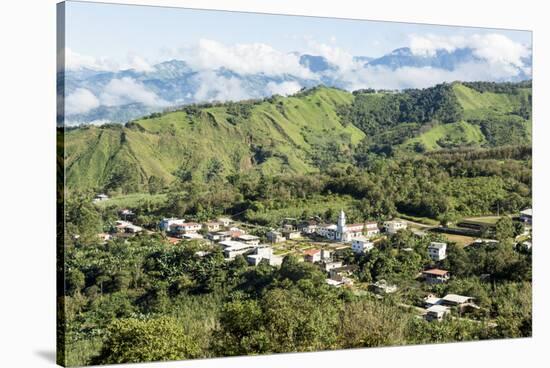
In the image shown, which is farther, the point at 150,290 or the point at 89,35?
the point at 150,290

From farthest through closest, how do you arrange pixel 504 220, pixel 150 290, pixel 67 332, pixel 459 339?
pixel 504 220, pixel 459 339, pixel 150 290, pixel 67 332

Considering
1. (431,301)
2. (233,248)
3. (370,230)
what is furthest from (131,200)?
(431,301)

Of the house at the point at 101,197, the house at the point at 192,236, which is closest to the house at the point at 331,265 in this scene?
the house at the point at 192,236

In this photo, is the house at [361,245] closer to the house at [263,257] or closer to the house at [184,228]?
the house at [263,257]

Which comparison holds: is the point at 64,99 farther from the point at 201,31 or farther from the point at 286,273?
the point at 286,273

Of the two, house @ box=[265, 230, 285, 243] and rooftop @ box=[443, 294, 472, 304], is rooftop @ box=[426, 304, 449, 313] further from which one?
house @ box=[265, 230, 285, 243]

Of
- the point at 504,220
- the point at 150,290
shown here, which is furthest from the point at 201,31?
the point at 504,220

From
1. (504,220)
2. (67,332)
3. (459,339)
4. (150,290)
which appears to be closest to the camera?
(67,332)
